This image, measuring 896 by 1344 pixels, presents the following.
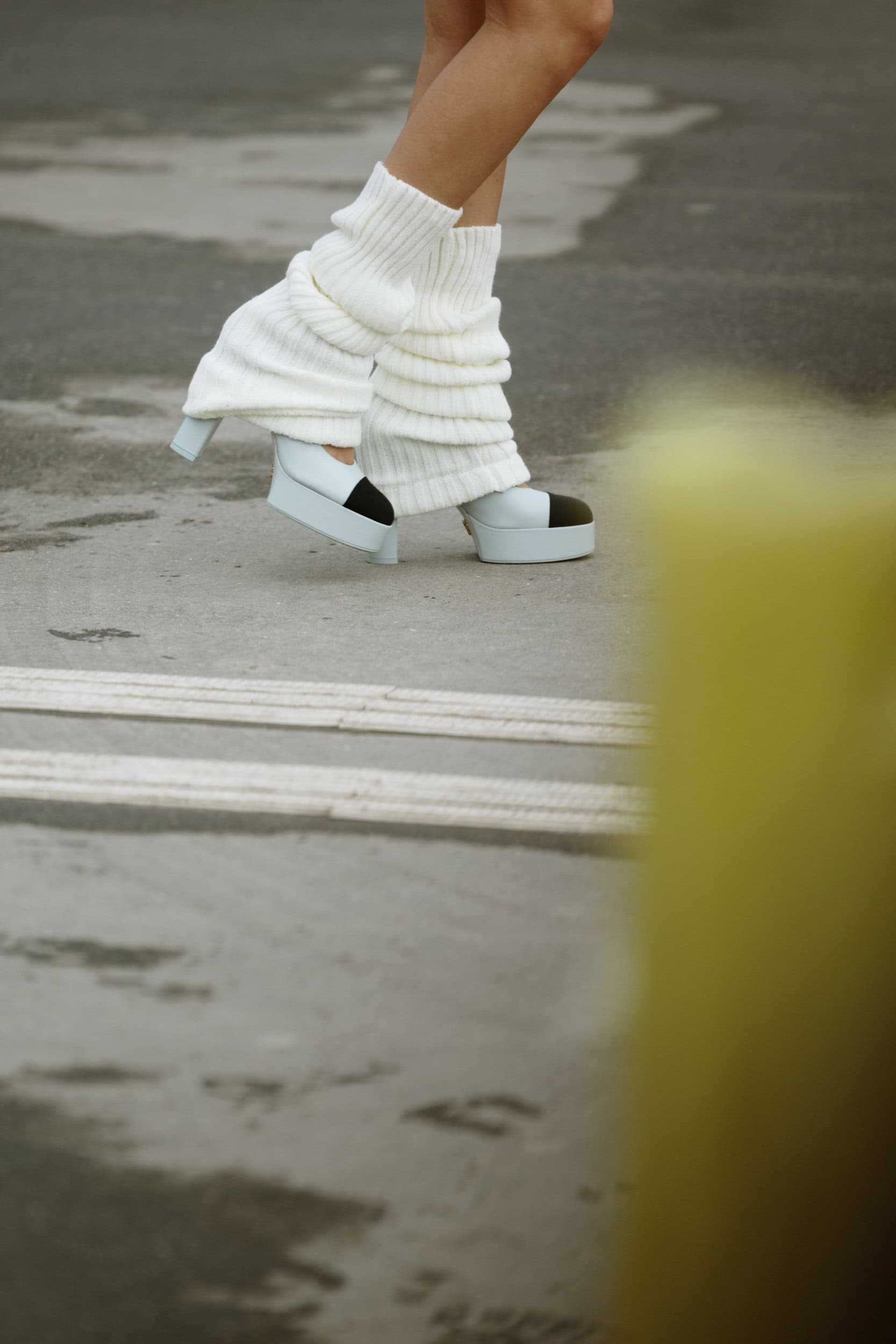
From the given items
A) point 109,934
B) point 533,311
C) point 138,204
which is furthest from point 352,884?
point 138,204

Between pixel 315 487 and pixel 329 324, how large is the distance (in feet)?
0.77

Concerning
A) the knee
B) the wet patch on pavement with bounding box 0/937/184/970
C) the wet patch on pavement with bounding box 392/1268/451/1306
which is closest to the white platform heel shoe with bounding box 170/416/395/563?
the knee

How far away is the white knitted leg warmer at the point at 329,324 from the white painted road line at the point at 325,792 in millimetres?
814

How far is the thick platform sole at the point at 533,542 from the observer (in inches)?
113

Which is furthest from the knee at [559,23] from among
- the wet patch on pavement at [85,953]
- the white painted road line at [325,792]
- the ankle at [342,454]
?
the wet patch on pavement at [85,953]

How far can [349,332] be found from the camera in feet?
8.63

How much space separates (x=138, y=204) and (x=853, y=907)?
5725 millimetres

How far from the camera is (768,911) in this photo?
0.91 m

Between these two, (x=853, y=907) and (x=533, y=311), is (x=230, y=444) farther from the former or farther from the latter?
Result: (x=853, y=907)

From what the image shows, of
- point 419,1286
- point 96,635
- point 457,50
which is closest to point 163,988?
point 419,1286

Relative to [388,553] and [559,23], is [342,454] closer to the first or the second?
[388,553]

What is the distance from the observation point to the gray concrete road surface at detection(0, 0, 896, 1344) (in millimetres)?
1207

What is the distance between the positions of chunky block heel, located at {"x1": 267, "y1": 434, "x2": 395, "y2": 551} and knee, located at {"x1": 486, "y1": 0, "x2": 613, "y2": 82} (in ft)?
2.14

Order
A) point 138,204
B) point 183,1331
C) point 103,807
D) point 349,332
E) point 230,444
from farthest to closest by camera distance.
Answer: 1. point 138,204
2. point 230,444
3. point 349,332
4. point 103,807
5. point 183,1331
